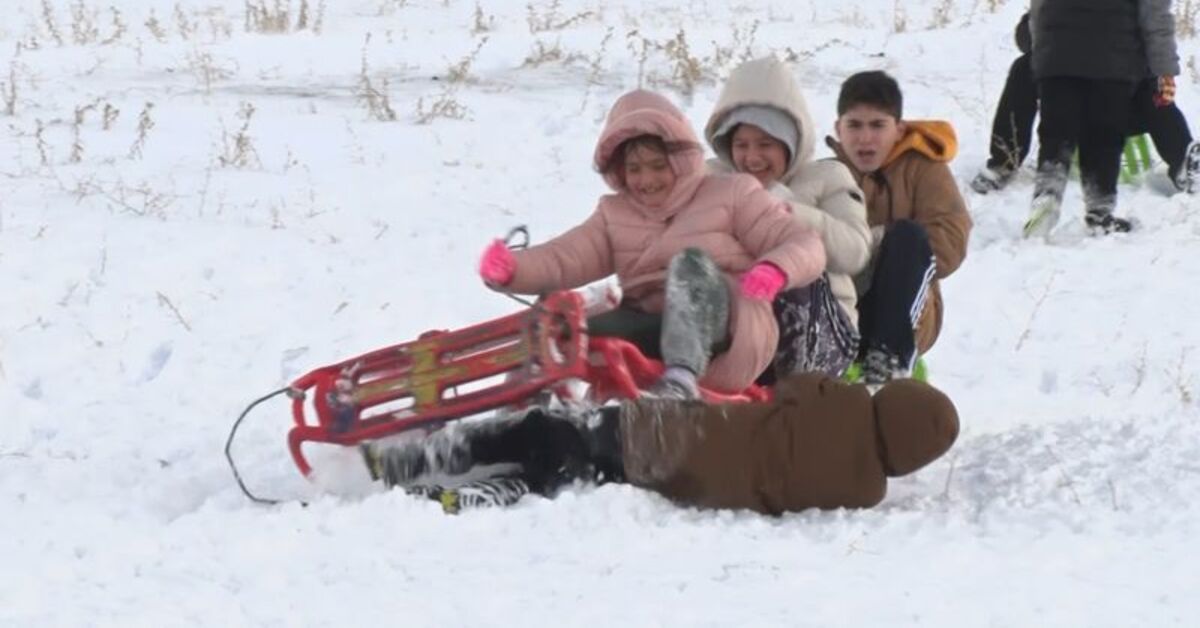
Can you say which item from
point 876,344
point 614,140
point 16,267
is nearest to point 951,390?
point 876,344

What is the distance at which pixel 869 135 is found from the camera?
591 cm

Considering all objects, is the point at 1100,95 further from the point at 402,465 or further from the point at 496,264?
the point at 402,465

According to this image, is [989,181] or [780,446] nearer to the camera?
[780,446]

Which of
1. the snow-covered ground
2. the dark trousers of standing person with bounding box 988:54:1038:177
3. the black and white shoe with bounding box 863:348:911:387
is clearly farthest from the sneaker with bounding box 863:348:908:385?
the dark trousers of standing person with bounding box 988:54:1038:177

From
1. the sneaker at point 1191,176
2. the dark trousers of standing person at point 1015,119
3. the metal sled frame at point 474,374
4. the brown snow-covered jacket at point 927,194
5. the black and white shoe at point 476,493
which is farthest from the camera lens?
the dark trousers of standing person at point 1015,119

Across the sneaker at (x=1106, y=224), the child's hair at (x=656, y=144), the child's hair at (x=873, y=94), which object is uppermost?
the child's hair at (x=873, y=94)

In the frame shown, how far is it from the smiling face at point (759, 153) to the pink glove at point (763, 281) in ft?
2.55

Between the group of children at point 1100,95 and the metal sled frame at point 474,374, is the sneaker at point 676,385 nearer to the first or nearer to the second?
the metal sled frame at point 474,374

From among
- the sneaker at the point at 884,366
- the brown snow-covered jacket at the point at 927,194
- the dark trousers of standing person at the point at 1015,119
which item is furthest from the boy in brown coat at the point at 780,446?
the dark trousers of standing person at the point at 1015,119

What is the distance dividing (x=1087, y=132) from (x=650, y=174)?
3646 mm

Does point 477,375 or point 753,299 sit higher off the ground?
point 753,299

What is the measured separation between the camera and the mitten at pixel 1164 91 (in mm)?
8125

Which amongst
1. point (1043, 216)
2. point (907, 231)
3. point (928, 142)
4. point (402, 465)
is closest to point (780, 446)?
point (402, 465)

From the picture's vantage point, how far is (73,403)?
5.81 metres
